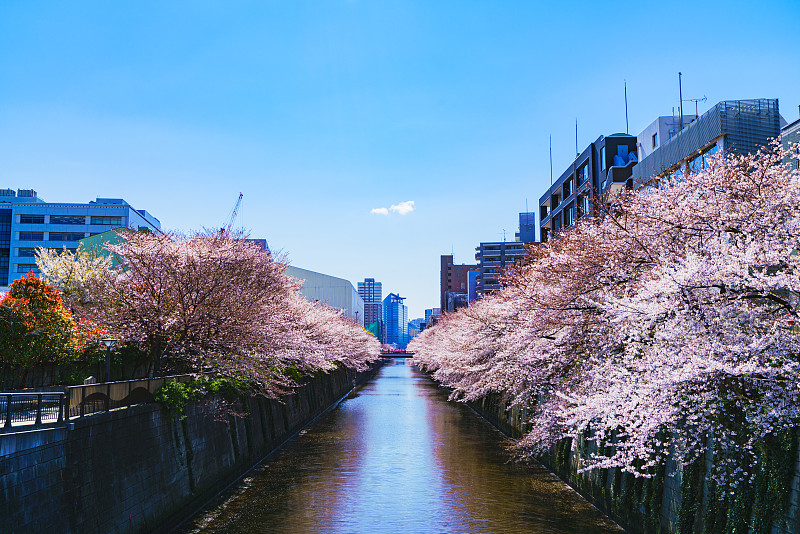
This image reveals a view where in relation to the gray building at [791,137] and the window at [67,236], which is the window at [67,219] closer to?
the window at [67,236]

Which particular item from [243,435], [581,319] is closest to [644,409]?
[581,319]

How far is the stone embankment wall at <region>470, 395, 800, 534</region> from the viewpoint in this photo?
47.2 ft

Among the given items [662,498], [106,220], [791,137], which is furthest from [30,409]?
[106,220]

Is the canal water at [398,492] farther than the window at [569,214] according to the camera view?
No

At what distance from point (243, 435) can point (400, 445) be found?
41.0 feet

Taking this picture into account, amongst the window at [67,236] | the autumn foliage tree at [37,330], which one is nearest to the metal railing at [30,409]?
the autumn foliage tree at [37,330]

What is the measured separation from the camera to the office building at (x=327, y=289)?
136 m

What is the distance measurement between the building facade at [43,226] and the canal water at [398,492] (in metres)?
101

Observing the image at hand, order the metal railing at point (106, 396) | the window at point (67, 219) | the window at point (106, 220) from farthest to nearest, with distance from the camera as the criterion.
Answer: the window at point (67, 219) < the window at point (106, 220) < the metal railing at point (106, 396)

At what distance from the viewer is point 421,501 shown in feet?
92.9

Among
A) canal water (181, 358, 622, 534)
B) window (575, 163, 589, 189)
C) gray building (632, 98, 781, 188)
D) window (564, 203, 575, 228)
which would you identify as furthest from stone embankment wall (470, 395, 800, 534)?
window (564, 203, 575, 228)

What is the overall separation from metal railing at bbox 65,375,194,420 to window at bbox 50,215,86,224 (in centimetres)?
12368

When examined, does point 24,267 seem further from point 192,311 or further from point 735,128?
point 735,128

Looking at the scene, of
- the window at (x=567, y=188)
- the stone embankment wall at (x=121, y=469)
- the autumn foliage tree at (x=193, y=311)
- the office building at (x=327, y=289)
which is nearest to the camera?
the stone embankment wall at (x=121, y=469)
